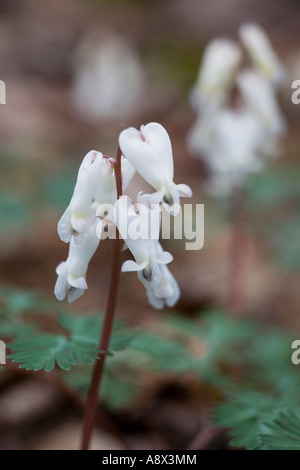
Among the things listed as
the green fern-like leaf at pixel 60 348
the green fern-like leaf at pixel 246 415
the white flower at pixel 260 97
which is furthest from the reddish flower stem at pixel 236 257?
the green fern-like leaf at pixel 60 348

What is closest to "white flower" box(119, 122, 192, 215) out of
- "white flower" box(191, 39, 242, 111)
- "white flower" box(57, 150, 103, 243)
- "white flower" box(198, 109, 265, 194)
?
"white flower" box(57, 150, 103, 243)

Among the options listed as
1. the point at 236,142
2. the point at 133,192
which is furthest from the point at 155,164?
the point at 133,192

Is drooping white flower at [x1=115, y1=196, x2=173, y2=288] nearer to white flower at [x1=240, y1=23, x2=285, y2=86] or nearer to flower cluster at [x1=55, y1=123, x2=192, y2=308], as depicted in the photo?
flower cluster at [x1=55, y1=123, x2=192, y2=308]

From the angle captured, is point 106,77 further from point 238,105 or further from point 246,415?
point 246,415

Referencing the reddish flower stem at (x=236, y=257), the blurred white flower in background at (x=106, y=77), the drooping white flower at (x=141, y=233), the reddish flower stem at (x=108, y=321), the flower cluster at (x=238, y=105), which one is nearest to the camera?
the drooping white flower at (x=141, y=233)

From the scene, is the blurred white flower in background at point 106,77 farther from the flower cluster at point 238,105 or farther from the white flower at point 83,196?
the white flower at point 83,196
